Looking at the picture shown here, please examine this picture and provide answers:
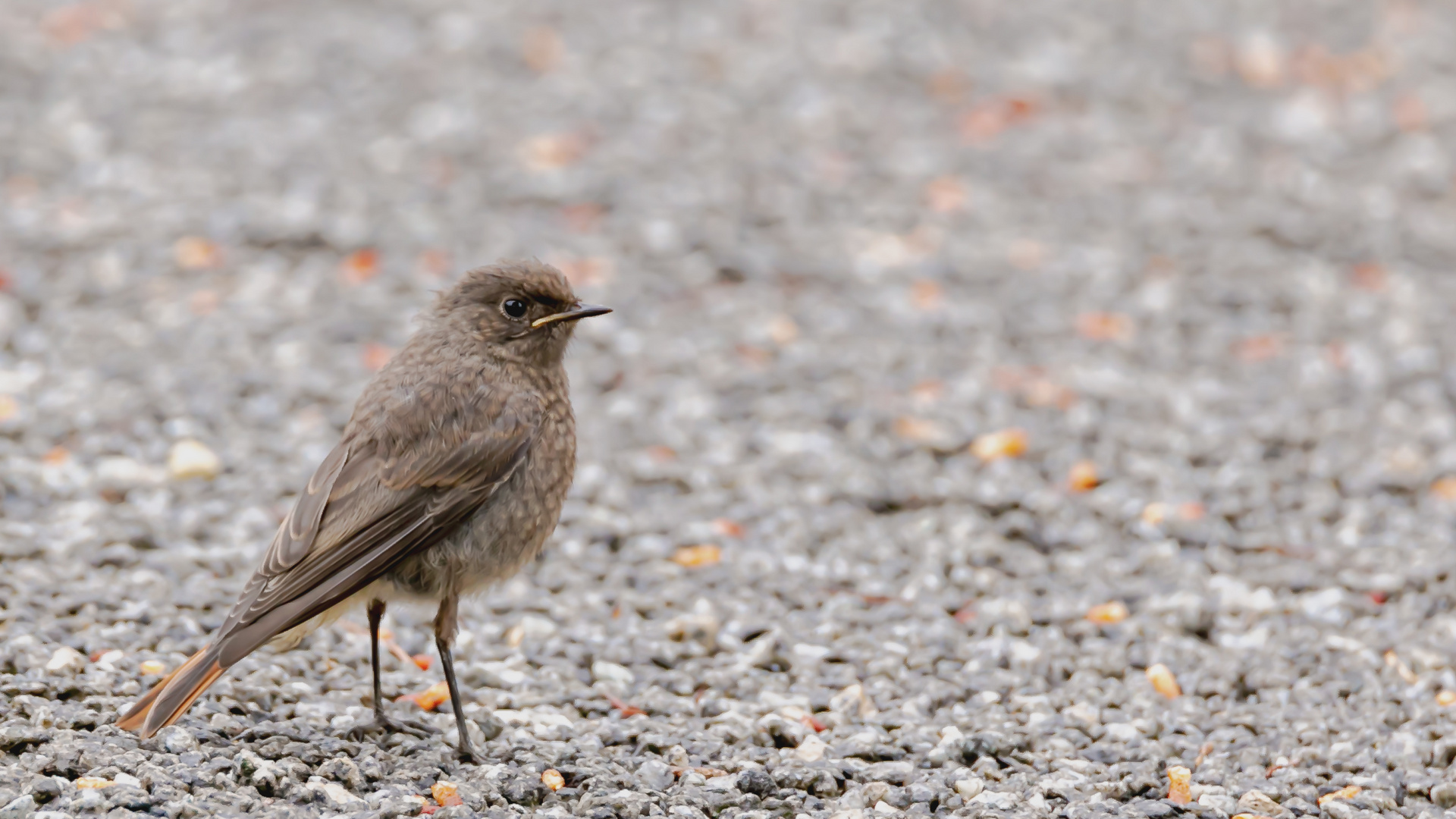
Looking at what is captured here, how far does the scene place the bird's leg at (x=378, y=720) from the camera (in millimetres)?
5109

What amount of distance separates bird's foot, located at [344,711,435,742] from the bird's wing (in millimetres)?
454

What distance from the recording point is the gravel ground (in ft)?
17.1

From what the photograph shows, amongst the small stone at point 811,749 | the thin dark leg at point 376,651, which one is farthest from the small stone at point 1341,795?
the thin dark leg at point 376,651

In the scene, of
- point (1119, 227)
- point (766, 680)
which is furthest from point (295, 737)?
point (1119, 227)

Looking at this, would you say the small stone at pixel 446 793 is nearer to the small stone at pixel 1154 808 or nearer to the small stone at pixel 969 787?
the small stone at pixel 969 787

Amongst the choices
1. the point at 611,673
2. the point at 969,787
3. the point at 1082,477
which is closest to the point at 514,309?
the point at 611,673

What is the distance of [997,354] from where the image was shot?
27.5 ft

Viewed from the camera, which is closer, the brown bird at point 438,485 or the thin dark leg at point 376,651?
the brown bird at point 438,485

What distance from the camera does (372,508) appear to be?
5.09 meters

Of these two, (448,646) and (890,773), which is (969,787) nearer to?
(890,773)

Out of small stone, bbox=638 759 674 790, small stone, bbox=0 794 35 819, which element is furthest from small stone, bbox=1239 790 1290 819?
small stone, bbox=0 794 35 819

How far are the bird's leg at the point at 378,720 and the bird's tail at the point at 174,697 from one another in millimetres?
601

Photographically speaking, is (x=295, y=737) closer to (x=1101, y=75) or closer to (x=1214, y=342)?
(x=1214, y=342)

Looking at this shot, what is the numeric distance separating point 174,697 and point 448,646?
907 millimetres
